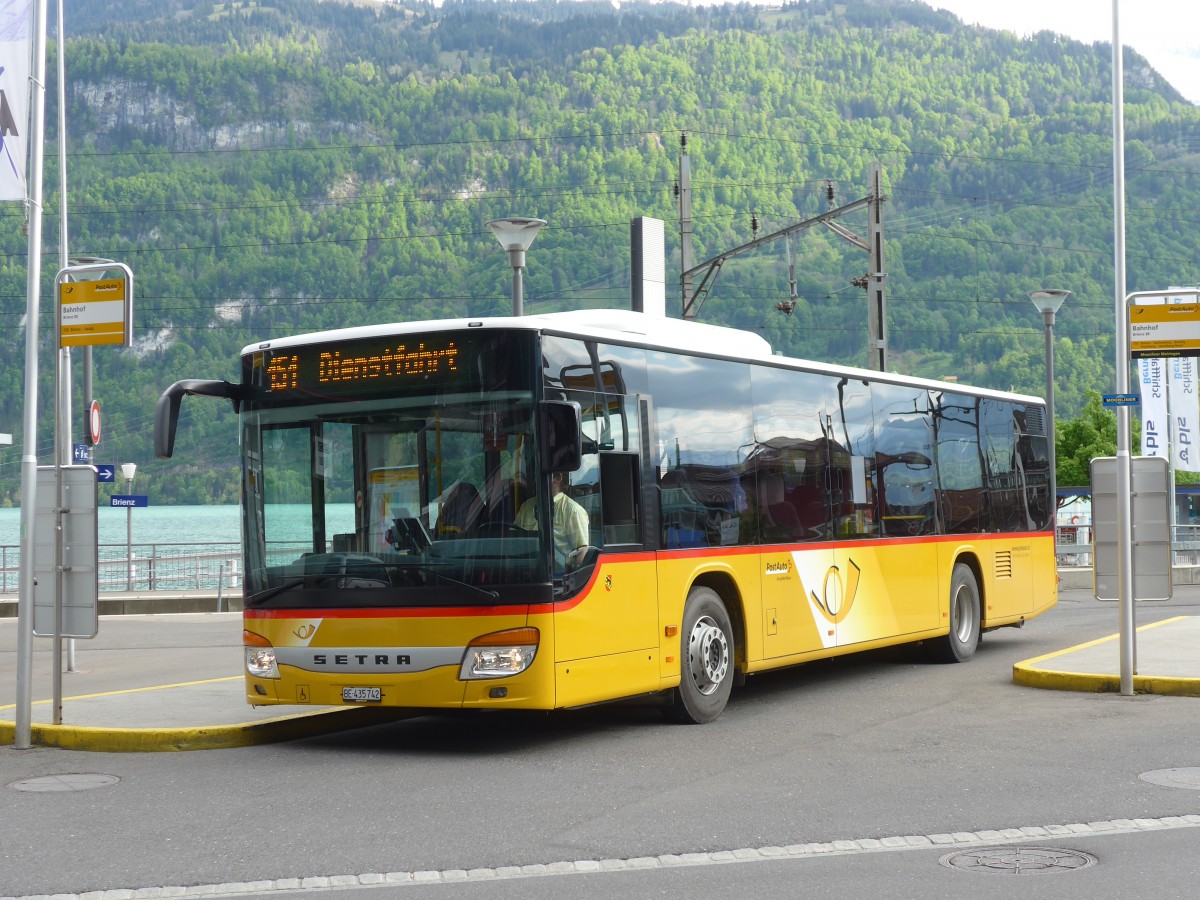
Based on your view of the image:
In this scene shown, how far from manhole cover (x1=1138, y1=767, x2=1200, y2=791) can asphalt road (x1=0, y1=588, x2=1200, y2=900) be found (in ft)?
0.31

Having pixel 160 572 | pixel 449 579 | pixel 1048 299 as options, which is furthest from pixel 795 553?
pixel 160 572

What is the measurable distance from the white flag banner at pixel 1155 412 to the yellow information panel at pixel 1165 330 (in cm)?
2628

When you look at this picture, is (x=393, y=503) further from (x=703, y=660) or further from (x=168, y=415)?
(x=703, y=660)

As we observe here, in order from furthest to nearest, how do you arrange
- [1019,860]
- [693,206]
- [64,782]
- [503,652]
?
[693,206], [503,652], [64,782], [1019,860]

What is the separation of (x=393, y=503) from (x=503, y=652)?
120 centimetres

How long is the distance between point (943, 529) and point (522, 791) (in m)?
8.31

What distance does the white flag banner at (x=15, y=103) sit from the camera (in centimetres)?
1090

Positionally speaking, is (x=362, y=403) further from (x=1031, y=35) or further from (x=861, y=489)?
(x=1031, y=35)

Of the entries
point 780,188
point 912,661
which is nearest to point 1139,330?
point 912,661

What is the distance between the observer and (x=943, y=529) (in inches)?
635

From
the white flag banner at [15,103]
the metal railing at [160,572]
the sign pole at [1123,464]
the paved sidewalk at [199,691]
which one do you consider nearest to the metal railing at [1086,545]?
the metal railing at [160,572]

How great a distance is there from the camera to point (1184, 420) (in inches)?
1581

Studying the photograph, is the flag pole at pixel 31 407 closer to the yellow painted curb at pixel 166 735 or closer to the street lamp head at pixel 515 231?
the yellow painted curb at pixel 166 735

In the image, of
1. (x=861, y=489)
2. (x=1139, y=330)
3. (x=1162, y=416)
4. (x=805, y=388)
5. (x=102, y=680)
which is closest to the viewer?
(x=1139, y=330)
